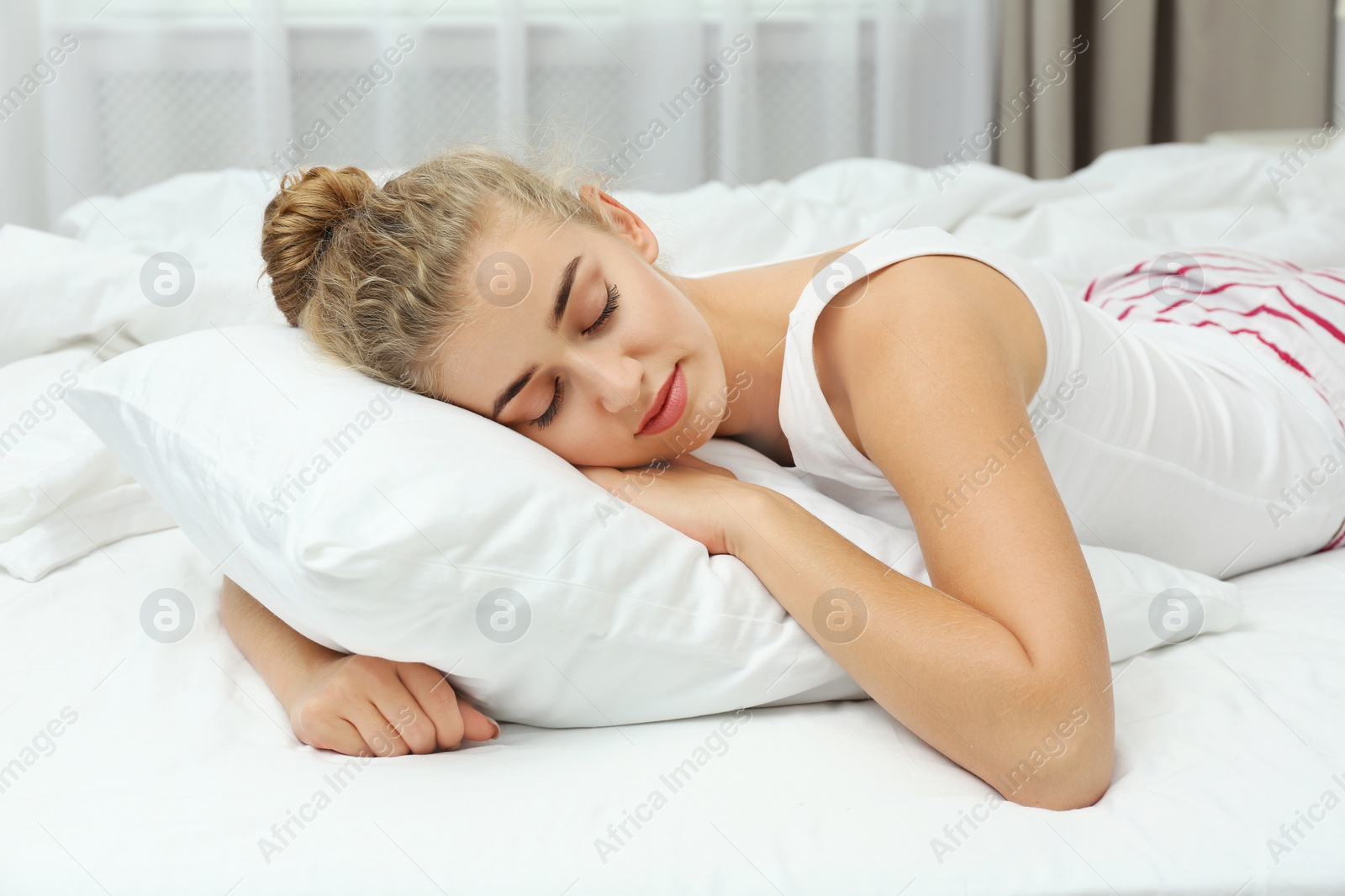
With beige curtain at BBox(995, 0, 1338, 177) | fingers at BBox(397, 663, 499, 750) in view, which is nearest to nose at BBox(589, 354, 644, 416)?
fingers at BBox(397, 663, 499, 750)

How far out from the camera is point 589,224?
0.99 metres

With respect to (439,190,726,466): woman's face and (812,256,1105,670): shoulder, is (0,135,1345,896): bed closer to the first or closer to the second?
(812,256,1105,670): shoulder

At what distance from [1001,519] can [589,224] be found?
0.47m

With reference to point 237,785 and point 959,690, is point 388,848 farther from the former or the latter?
point 959,690

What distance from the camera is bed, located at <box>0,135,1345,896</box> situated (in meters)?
0.62

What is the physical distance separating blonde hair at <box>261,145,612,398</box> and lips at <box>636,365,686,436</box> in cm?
18

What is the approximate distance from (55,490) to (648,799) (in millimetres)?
770

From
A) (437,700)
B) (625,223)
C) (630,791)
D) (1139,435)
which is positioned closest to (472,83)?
(625,223)

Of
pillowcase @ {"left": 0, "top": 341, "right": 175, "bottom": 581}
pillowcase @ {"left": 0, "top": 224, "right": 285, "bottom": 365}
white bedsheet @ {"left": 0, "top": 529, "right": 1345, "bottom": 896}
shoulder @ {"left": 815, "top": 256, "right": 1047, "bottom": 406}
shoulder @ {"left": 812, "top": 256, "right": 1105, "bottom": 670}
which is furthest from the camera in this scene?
pillowcase @ {"left": 0, "top": 224, "right": 285, "bottom": 365}

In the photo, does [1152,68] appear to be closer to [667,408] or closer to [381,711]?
[667,408]

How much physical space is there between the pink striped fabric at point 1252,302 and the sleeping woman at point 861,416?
0.6 inches

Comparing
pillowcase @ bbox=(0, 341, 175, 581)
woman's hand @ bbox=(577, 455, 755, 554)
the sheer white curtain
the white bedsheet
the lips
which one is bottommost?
the white bedsheet

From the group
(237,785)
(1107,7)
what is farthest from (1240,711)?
(1107,7)

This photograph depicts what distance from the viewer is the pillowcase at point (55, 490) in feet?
3.51
